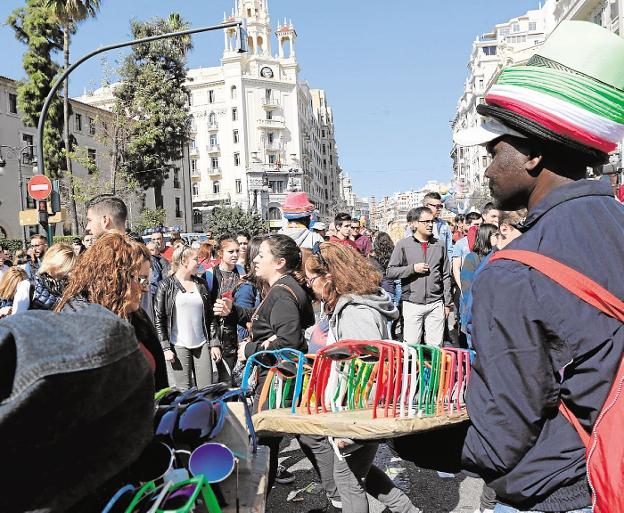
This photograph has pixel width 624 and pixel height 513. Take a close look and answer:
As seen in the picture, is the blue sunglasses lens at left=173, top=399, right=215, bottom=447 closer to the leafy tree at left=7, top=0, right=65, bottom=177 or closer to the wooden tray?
the wooden tray

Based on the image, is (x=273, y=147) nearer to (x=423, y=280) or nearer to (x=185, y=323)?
(x=423, y=280)

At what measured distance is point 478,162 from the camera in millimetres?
82688

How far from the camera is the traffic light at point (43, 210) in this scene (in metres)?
12.3

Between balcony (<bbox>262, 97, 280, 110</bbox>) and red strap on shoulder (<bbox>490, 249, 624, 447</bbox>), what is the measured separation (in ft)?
250

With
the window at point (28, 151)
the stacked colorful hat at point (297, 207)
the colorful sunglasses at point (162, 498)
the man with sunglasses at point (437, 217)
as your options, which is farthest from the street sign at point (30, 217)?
the window at point (28, 151)

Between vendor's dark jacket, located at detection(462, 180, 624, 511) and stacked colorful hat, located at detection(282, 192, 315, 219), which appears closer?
vendor's dark jacket, located at detection(462, 180, 624, 511)

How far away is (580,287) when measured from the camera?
1.29 metres

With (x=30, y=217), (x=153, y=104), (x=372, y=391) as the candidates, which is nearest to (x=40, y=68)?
A: (x=153, y=104)

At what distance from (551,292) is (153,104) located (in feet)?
114

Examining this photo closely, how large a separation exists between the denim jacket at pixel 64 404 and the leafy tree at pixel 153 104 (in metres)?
32.2

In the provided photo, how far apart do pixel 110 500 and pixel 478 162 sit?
8654cm

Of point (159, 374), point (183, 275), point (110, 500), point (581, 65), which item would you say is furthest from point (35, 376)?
point (183, 275)

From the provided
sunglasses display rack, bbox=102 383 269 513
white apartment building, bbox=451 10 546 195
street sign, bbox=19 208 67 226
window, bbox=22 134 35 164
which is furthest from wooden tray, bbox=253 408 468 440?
white apartment building, bbox=451 10 546 195

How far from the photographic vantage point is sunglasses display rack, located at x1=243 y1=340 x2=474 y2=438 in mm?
1814
